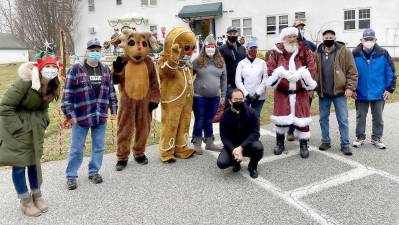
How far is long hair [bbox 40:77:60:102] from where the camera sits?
374cm

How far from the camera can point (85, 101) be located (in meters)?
4.43

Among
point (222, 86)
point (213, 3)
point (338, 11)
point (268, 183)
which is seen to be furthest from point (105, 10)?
point (268, 183)

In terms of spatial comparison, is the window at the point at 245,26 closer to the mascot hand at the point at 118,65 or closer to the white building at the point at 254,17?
the white building at the point at 254,17

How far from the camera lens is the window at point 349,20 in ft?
65.3

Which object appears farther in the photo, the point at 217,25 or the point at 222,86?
the point at 217,25

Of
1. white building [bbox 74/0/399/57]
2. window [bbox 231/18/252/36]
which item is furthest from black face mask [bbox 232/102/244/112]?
window [bbox 231/18/252/36]

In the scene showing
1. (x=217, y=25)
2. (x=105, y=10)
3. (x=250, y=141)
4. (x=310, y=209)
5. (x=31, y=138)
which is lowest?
(x=310, y=209)

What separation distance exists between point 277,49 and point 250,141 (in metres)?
A: 1.66

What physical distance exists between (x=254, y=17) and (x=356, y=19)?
6008 millimetres

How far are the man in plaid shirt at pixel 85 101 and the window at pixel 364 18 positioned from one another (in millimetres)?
18617

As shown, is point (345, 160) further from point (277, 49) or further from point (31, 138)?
point (31, 138)

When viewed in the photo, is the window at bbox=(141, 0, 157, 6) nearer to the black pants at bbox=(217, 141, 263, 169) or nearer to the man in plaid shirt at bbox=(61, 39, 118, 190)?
the man in plaid shirt at bbox=(61, 39, 118, 190)

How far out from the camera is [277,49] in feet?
18.3

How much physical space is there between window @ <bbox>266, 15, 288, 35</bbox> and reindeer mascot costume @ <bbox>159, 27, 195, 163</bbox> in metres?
17.7
